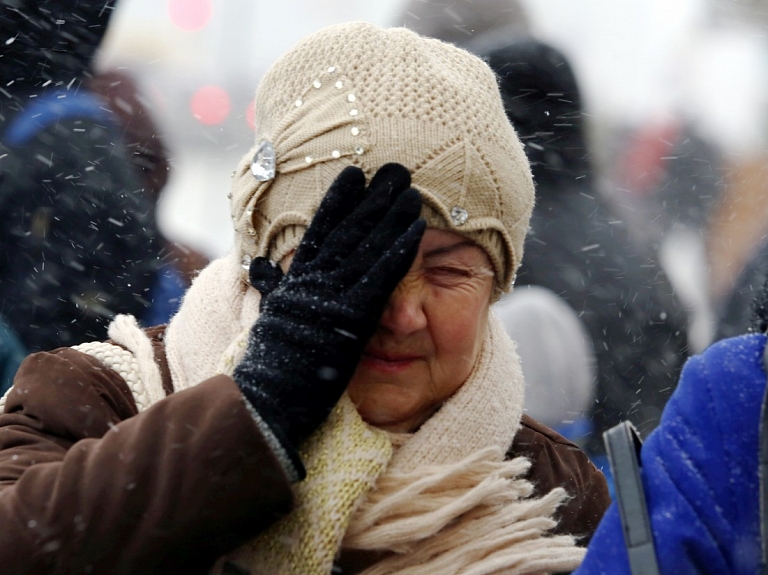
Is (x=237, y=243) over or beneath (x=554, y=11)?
over

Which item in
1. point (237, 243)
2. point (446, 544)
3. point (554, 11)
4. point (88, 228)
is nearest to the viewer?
point (446, 544)

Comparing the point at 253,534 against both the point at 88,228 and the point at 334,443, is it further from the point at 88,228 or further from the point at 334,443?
the point at 88,228

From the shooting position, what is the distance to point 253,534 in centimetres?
166

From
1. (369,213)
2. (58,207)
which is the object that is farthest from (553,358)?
(58,207)

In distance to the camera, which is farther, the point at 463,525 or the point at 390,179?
the point at 463,525

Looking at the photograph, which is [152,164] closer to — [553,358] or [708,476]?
[553,358]

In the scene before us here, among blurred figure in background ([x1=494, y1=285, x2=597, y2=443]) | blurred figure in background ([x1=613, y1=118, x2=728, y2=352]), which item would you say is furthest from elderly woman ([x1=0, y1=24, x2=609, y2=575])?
blurred figure in background ([x1=613, y1=118, x2=728, y2=352])

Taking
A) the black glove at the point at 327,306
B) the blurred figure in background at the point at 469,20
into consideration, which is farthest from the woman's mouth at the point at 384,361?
the blurred figure in background at the point at 469,20

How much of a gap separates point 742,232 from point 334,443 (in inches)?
109

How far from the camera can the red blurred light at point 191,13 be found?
5.03 metres

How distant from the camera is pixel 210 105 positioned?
5.41 m

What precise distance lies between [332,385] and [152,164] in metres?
1.94

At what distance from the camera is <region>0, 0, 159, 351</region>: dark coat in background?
3039 millimetres

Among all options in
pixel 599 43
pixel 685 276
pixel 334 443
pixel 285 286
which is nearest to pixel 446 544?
pixel 334 443
